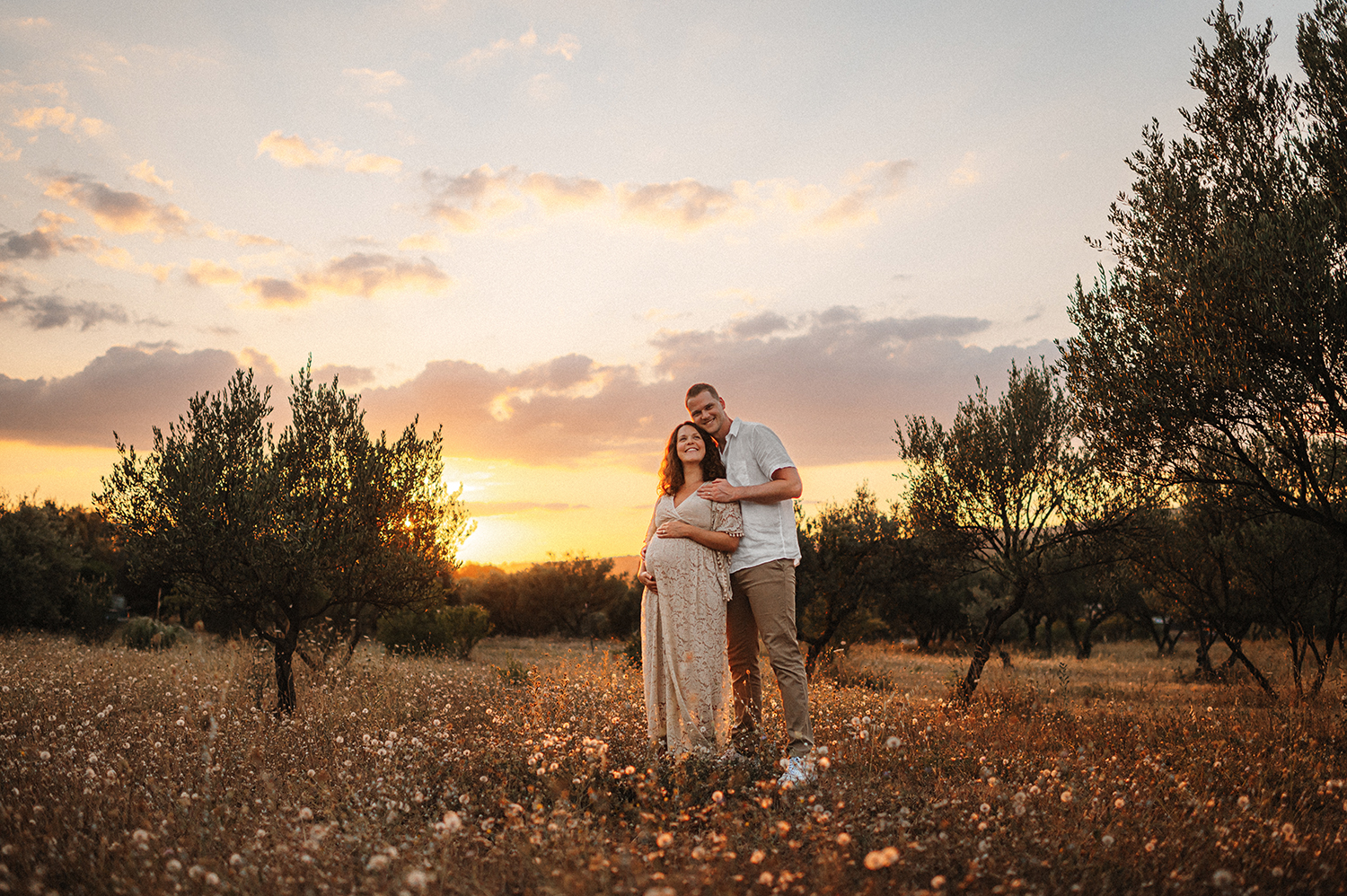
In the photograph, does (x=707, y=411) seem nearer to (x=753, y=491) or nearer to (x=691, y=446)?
(x=691, y=446)

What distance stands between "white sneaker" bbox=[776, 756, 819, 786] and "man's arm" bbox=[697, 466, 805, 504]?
173cm

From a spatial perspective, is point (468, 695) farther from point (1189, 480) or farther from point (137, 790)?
point (1189, 480)

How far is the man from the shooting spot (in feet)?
16.0

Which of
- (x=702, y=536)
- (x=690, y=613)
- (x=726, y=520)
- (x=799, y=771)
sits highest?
(x=726, y=520)

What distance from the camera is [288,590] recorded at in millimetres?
9141

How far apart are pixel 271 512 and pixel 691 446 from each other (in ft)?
20.2

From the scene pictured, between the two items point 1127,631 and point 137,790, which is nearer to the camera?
point 137,790

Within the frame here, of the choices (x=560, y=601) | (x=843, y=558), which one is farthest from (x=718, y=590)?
(x=560, y=601)

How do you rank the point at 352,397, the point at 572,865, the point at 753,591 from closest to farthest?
1. the point at 572,865
2. the point at 753,591
3. the point at 352,397

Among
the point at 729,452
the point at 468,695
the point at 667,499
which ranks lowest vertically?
the point at 468,695

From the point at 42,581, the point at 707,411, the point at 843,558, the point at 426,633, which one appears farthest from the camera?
the point at 42,581

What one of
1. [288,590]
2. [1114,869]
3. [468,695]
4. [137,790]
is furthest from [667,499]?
[288,590]

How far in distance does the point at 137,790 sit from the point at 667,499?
149 inches

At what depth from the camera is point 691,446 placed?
533 centimetres
